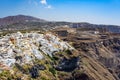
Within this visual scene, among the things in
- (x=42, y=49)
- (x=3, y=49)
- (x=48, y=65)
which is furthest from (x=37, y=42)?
(x=3, y=49)

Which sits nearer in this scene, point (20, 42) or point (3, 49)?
point (3, 49)

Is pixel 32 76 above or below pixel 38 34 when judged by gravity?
below

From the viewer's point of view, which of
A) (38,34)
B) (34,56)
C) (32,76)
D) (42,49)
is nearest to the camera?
(32,76)

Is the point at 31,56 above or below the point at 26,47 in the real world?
below

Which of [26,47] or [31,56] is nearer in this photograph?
[31,56]

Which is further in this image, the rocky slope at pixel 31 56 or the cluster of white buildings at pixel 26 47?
the cluster of white buildings at pixel 26 47

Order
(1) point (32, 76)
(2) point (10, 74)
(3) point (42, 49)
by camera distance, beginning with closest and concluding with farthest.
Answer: (2) point (10, 74), (1) point (32, 76), (3) point (42, 49)

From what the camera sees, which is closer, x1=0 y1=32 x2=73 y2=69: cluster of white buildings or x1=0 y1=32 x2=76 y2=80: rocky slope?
x1=0 y1=32 x2=76 y2=80: rocky slope

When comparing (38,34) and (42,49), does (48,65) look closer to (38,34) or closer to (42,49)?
(42,49)
